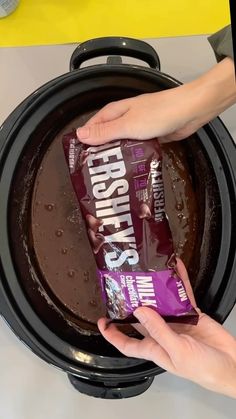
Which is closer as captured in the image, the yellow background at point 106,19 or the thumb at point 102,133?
the thumb at point 102,133

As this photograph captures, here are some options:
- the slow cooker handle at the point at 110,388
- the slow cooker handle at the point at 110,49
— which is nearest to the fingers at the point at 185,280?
the slow cooker handle at the point at 110,388

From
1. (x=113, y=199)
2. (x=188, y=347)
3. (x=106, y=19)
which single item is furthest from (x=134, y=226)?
(x=106, y=19)

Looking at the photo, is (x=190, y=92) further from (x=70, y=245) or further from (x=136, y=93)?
(x=70, y=245)

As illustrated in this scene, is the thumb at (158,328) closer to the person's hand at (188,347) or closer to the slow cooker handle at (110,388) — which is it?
the person's hand at (188,347)

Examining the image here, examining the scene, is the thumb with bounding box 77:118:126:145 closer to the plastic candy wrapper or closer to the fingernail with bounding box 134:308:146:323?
the plastic candy wrapper

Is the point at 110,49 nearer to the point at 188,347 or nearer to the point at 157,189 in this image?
the point at 157,189

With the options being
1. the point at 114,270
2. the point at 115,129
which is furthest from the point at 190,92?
the point at 114,270
